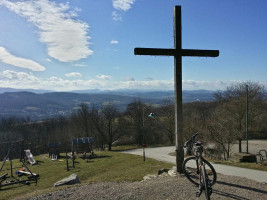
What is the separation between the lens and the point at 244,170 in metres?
12.0

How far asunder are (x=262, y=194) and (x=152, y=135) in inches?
1965

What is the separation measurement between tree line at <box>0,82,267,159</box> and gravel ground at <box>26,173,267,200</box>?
14.8m

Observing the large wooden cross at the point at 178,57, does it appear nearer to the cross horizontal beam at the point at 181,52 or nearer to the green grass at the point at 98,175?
the cross horizontal beam at the point at 181,52

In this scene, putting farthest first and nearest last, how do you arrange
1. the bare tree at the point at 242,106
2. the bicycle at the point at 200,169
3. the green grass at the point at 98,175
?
the bare tree at the point at 242,106 → the green grass at the point at 98,175 → the bicycle at the point at 200,169

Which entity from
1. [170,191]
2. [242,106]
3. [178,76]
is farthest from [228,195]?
[242,106]

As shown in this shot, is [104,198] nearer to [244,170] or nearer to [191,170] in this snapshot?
[191,170]

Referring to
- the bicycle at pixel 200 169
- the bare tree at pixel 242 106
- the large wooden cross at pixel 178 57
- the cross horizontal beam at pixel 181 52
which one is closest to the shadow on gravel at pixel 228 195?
the bicycle at pixel 200 169

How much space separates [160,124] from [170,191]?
156 ft

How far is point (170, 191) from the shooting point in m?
6.90

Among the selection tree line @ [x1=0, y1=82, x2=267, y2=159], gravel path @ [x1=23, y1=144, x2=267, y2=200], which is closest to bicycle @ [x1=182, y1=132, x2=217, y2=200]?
gravel path @ [x1=23, y1=144, x2=267, y2=200]

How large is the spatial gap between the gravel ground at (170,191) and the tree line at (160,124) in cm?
1482

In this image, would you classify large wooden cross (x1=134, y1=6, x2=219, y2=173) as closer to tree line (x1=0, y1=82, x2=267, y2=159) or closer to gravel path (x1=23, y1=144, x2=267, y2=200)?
gravel path (x1=23, y1=144, x2=267, y2=200)

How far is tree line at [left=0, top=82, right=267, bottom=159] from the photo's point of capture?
25130 millimetres

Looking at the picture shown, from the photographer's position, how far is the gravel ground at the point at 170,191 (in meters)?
6.57
